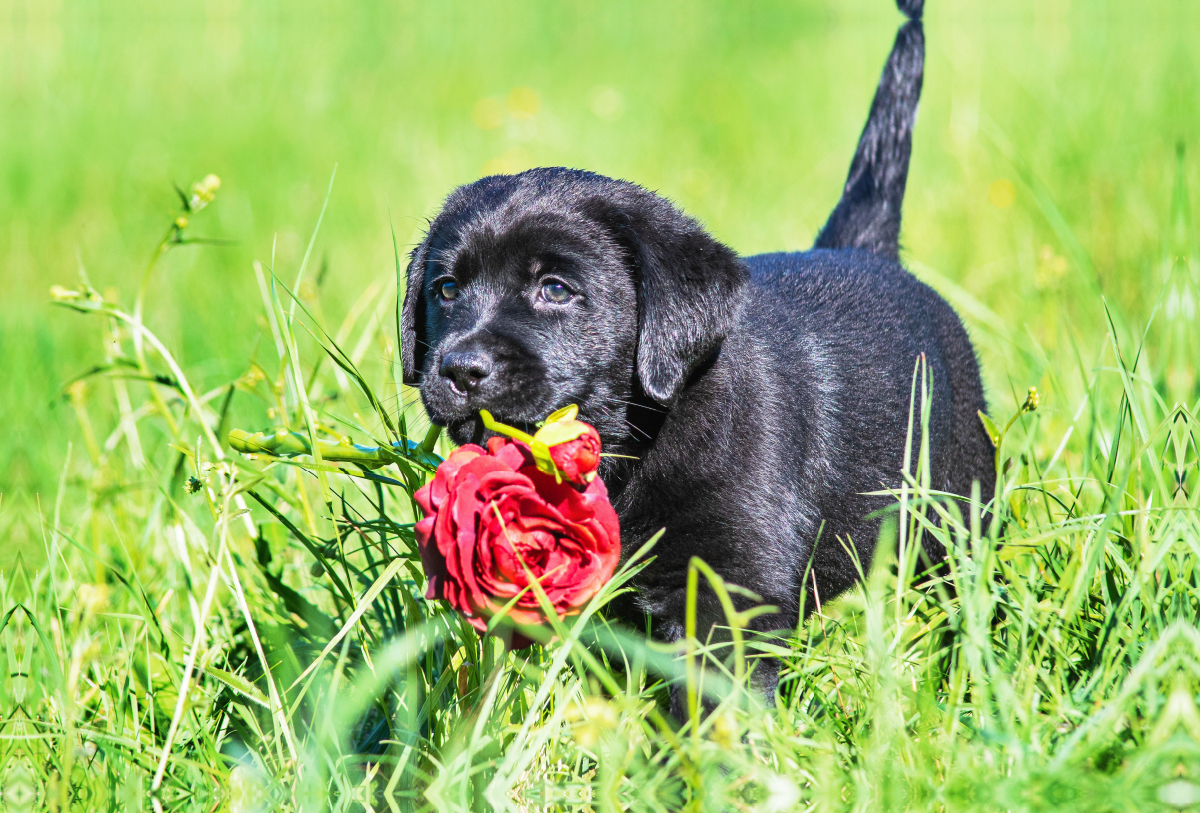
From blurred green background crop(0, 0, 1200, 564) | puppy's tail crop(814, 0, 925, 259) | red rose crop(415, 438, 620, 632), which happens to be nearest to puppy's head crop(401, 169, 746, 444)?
red rose crop(415, 438, 620, 632)

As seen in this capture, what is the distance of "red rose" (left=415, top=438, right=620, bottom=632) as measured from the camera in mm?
1511

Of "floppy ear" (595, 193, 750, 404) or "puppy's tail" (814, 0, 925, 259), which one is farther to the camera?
"puppy's tail" (814, 0, 925, 259)

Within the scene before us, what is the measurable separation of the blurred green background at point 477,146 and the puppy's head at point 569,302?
118 cm

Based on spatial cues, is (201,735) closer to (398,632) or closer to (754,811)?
(398,632)

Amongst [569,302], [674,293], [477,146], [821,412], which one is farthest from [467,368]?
[477,146]

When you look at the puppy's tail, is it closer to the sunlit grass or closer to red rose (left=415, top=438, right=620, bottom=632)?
the sunlit grass

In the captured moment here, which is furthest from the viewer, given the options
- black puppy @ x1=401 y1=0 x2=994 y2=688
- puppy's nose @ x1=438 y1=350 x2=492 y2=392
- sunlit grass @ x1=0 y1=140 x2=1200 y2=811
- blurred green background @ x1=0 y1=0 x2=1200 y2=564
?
blurred green background @ x1=0 y1=0 x2=1200 y2=564

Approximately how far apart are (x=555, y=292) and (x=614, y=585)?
73cm

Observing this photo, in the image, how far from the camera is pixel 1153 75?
5902 millimetres

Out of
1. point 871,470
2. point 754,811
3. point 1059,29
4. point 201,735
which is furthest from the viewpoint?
point 1059,29

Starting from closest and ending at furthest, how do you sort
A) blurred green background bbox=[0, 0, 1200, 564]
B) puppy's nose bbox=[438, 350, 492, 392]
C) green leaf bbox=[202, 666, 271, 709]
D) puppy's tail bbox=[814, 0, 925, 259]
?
1. green leaf bbox=[202, 666, 271, 709]
2. puppy's nose bbox=[438, 350, 492, 392]
3. puppy's tail bbox=[814, 0, 925, 259]
4. blurred green background bbox=[0, 0, 1200, 564]

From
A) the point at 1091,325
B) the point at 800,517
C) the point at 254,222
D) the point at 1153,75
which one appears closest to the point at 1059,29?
the point at 1153,75

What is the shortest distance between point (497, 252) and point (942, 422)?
48.0 inches

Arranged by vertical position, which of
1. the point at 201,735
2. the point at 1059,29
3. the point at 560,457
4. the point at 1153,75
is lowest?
the point at 201,735
